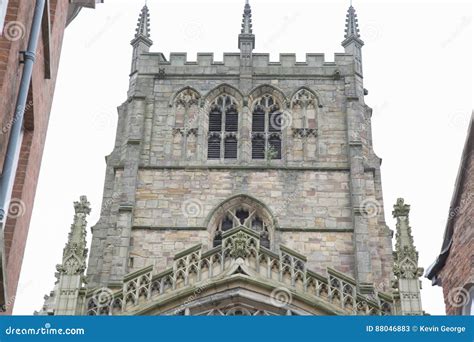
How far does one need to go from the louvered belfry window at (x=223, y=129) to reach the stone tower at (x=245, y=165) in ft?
0.16

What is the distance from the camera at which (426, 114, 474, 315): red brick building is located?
13.3 metres

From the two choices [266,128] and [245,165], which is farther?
[266,128]

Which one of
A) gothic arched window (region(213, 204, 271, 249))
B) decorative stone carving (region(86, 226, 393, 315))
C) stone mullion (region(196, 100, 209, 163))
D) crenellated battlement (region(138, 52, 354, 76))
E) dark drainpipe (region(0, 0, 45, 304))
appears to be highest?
crenellated battlement (region(138, 52, 354, 76))

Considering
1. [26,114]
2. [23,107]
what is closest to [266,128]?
[26,114]

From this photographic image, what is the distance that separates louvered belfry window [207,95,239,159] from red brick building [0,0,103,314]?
67.3 ft

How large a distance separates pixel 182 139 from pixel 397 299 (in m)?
15.0

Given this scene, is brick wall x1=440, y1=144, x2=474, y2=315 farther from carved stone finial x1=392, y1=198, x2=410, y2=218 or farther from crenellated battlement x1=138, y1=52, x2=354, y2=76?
crenellated battlement x1=138, y1=52, x2=354, y2=76

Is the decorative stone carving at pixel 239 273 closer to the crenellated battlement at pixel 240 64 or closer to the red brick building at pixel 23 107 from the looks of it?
the red brick building at pixel 23 107

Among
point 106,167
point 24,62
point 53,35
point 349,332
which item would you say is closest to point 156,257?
point 106,167

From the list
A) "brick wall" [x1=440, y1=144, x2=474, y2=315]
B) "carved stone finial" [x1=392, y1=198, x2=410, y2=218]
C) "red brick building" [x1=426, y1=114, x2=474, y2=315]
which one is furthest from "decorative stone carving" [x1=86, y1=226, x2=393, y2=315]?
"brick wall" [x1=440, y1=144, x2=474, y2=315]

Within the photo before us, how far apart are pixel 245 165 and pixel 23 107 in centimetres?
2338

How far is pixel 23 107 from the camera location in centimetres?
894

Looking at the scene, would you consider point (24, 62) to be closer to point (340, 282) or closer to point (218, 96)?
point (340, 282)

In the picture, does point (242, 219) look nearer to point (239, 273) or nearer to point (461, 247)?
point (239, 273)
